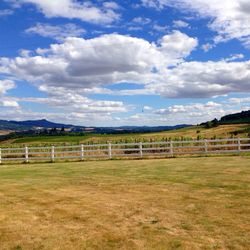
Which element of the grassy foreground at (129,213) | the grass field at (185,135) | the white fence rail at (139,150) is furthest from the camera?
the grass field at (185,135)

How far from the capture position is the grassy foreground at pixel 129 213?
853 cm

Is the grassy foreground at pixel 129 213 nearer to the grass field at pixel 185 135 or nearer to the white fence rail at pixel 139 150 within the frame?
the white fence rail at pixel 139 150

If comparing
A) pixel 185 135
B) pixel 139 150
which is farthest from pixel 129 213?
pixel 185 135

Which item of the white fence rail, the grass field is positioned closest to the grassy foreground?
the white fence rail

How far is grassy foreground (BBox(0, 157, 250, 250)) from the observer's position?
8.53 metres

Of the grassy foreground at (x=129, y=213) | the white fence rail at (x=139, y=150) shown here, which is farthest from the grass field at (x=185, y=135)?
the grassy foreground at (x=129, y=213)

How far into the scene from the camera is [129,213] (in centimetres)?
1088

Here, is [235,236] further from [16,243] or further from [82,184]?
[82,184]

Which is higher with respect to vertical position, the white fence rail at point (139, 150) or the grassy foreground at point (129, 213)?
the white fence rail at point (139, 150)

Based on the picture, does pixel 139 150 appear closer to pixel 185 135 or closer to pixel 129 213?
pixel 129 213

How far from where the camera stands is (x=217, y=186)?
1477 centimetres

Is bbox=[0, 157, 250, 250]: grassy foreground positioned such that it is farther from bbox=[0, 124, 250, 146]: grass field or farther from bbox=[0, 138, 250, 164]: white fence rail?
bbox=[0, 124, 250, 146]: grass field

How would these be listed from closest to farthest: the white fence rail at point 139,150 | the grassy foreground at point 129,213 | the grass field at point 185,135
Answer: the grassy foreground at point 129,213
the white fence rail at point 139,150
the grass field at point 185,135

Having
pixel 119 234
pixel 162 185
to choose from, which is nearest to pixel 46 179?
pixel 162 185
